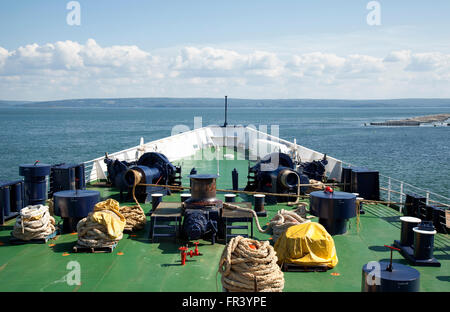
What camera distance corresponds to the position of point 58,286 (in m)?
7.79

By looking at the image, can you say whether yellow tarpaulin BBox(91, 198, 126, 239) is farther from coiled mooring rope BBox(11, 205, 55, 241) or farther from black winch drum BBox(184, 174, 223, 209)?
black winch drum BBox(184, 174, 223, 209)

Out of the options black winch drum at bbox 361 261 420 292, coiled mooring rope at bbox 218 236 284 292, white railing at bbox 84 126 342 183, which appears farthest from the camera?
white railing at bbox 84 126 342 183

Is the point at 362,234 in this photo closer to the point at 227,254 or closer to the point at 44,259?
the point at 227,254

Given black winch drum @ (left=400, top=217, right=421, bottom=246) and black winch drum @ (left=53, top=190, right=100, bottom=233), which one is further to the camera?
black winch drum @ (left=53, top=190, right=100, bottom=233)

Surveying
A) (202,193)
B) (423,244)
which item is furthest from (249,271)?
(202,193)

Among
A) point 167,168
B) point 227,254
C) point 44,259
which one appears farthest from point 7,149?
point 227,254

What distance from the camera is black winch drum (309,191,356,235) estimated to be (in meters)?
10.6

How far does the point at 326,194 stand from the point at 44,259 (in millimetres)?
6664

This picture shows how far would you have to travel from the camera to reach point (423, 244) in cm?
891

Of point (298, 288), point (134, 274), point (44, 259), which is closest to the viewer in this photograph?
point (298, 288)

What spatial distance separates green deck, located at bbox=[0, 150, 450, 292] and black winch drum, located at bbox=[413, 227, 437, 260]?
0.93 ft

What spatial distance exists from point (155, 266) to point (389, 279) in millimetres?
4950

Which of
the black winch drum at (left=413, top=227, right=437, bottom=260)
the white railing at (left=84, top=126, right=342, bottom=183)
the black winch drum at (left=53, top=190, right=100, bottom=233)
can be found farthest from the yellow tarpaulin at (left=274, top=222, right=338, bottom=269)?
the white railing at (left=84, top=126, right=342, bottom=183)

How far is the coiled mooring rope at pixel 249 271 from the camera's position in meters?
6.16
